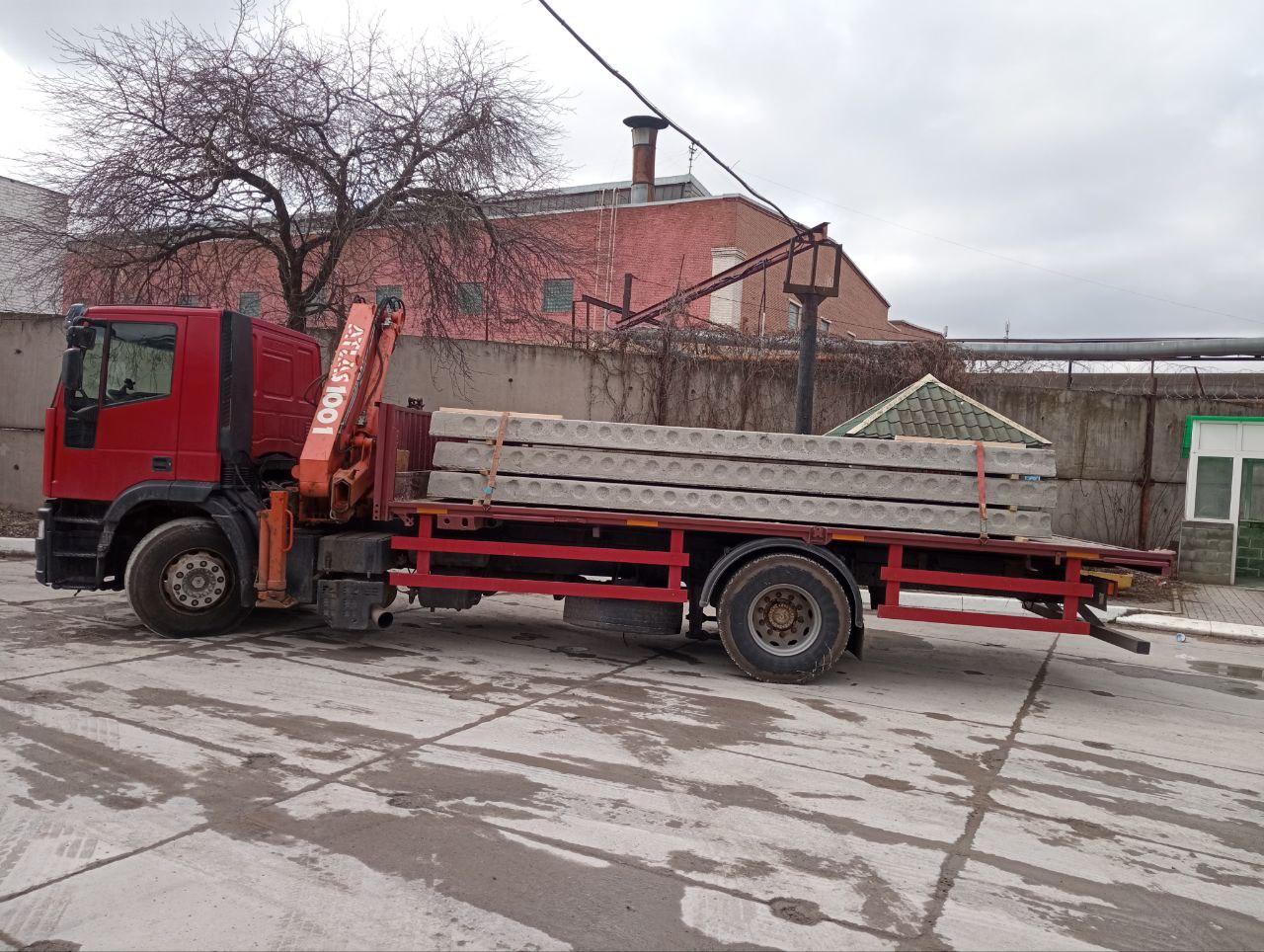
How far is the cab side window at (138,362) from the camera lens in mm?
7727

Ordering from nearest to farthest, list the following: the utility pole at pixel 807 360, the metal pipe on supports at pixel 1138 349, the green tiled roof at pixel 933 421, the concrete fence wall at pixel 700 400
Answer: the green tiled roof at pixel 933 421 → the utility pole at pixel 807 360 → the concrete fence wall at pixel 700 400 → the metal pipe on supports at pixel 1138 349

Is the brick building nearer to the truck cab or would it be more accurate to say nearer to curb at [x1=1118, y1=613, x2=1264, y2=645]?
curb at [x1=1118, y1=613, x2=1264, y2=645]

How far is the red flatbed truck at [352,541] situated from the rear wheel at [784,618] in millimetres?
16

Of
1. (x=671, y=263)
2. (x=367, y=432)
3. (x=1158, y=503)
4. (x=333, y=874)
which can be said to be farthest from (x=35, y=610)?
(x=671, y=263)

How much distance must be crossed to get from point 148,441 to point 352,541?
1.97 meters

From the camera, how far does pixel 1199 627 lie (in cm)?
1139

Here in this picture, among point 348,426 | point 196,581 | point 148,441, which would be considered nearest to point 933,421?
point 348,426

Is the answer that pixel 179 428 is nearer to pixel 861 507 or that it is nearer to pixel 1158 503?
pixel 861 507

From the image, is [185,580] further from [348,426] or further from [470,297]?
[470,297]

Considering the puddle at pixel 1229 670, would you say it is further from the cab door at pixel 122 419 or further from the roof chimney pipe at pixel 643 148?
the roof chimney pipe at pixel 643 148

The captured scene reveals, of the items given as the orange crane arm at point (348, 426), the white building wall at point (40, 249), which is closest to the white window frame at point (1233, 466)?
the orange crane arm at point (348, 426)

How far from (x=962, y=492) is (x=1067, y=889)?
385 cm

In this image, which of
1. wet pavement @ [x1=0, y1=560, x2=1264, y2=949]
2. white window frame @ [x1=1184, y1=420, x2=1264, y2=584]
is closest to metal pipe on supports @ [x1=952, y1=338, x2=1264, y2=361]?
white window frame @ [x1=1184, y1=420, x2=1264, y2=584]

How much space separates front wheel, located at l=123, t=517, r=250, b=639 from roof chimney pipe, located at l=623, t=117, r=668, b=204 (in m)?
27.1
